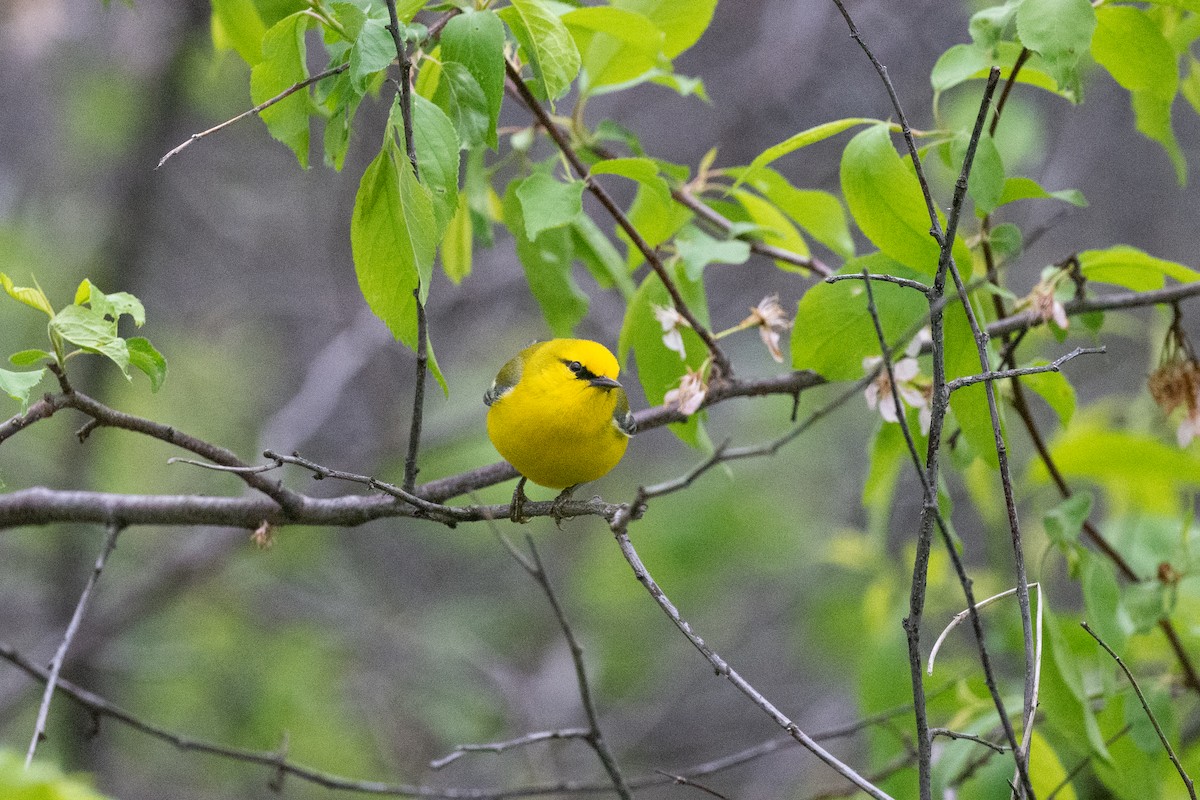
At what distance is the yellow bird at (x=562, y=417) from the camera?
2811 millimetres

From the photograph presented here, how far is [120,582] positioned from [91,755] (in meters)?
2.60

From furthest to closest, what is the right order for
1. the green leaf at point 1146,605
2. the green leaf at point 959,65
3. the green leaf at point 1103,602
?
the green leaf at point 1146,605 → the green leaf at point 1103,602 → the green leaf at point 959,65

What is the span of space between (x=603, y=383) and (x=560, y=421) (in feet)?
0.78

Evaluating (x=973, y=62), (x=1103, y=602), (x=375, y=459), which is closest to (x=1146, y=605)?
(x=1103, y=602)

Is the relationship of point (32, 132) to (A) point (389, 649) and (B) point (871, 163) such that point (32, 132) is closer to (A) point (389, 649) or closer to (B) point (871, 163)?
(A) point (389, 649)

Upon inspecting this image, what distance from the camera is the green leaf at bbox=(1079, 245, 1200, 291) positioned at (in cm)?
237

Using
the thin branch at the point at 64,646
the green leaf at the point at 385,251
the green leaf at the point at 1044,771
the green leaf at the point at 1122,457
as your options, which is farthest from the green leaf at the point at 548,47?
the green leaf at the point at 1122,457

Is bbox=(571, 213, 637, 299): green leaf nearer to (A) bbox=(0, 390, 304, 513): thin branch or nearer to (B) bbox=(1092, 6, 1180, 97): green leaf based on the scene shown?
(A) bbox=(0, 390, 304, 513): thin branch

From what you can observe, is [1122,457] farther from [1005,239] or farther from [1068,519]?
[1005,239]

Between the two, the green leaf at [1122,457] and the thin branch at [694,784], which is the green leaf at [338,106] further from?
the green leaf at [1122,457]

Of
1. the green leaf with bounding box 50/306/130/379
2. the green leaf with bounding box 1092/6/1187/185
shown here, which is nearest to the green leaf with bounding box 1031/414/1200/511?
the green leaf with bounding box 1092/6/1187/185

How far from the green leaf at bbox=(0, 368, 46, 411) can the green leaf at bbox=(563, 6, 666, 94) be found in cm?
124

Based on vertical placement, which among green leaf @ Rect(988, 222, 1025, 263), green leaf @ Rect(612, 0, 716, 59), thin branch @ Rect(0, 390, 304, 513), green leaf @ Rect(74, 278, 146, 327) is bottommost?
green leaf @ Rect(988, 222, 1025, 263)

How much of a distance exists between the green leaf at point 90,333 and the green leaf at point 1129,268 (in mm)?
2008
